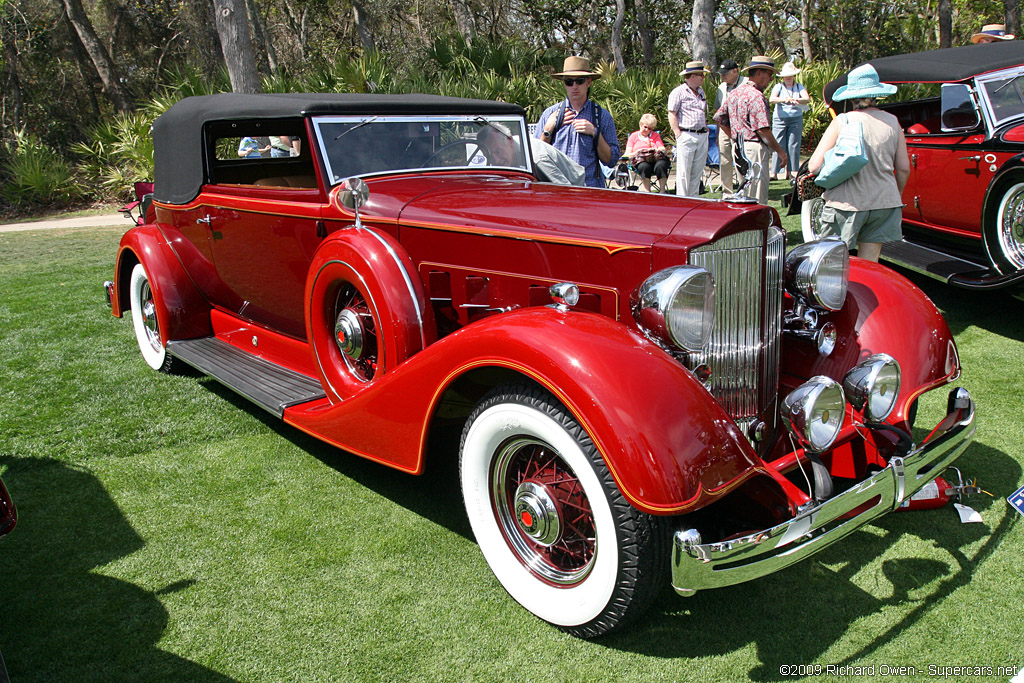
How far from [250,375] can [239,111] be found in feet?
4.71

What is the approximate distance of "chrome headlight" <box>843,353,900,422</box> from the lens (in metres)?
2.48

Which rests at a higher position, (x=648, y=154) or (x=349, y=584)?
(x=648, y=154)

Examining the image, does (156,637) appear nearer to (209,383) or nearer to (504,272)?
(504,272)

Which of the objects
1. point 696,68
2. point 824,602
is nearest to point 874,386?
point 824,602

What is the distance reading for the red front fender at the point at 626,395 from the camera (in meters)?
2.01

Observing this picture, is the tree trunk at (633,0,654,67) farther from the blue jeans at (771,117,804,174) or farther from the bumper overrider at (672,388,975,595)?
the bumper overrider at (672,388,975,595)

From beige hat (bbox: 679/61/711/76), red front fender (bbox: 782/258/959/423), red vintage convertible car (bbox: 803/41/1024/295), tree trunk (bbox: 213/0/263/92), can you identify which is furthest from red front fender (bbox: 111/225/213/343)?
tree trunk (bbox: 213/0/263/92)

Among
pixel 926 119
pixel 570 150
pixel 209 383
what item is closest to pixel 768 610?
pixel 209 383

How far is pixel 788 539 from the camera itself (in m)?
2.04

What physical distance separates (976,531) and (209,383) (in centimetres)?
427

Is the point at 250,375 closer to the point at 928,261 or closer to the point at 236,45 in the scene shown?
the point at 928,261

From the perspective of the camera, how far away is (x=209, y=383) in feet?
15.8

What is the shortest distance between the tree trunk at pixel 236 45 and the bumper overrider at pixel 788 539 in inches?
444

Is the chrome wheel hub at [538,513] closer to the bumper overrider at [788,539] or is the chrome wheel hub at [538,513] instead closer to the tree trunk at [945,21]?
the bumper overrider at [788,539]
